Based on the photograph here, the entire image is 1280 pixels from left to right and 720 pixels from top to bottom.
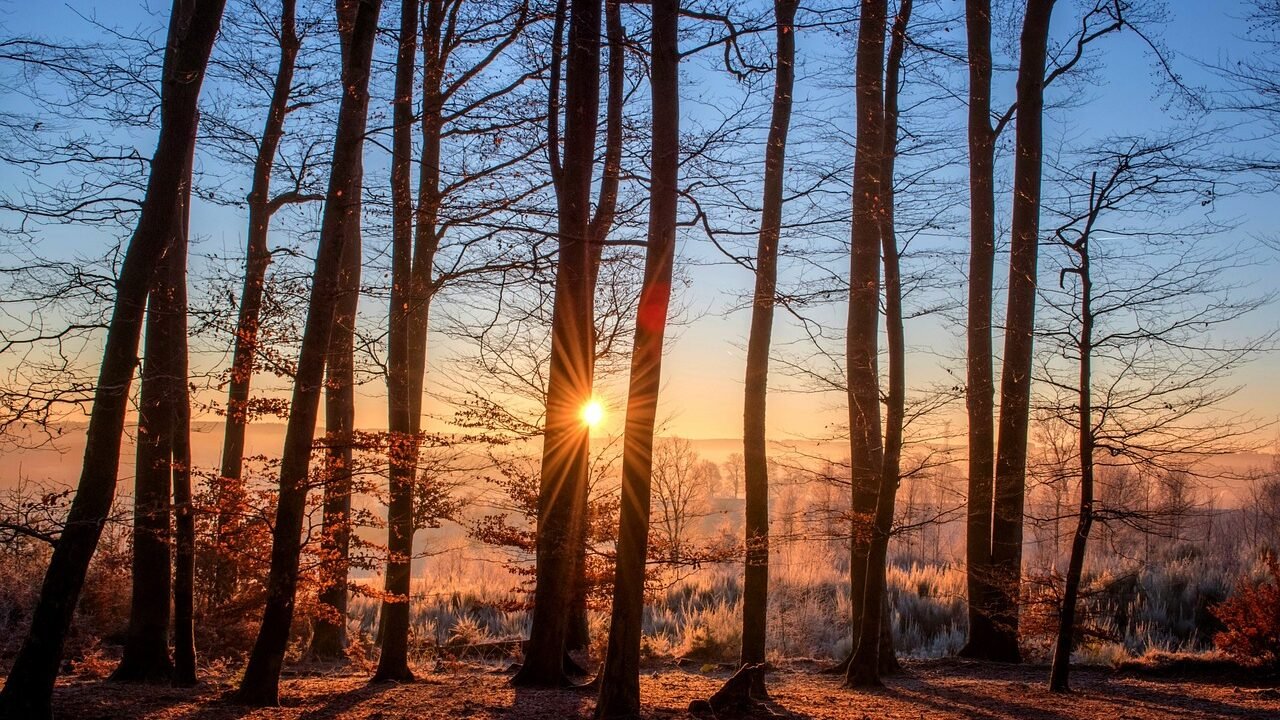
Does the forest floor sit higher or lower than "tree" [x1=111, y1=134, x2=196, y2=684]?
lower

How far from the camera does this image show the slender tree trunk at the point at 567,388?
838 cm

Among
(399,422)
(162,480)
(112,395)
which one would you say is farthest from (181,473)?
(399,422)

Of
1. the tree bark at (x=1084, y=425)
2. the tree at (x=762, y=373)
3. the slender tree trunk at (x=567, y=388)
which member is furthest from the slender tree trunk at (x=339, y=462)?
the tree bark at (x=1084, y=425)

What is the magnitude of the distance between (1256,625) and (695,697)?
7.17m

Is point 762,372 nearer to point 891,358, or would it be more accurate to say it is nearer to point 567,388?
point 891,358

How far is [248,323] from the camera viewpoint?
27.3 feet

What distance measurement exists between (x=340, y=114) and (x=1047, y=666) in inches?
445

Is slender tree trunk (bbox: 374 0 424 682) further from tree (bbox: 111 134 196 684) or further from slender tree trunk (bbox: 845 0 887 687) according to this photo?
slender tree trunk (bbox: 845 0 887 687)

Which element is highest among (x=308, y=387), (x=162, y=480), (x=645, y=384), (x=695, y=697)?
(x=645, y=384)

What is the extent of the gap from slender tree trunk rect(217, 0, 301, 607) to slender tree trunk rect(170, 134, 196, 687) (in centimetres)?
32

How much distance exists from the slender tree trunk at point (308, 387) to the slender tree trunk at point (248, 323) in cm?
96

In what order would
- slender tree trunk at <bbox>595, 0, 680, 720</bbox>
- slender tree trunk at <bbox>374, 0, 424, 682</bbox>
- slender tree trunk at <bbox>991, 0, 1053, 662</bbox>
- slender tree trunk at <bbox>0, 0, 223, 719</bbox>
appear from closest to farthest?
slender tree trunk at <bbox>0, 0, 223, 719</bbox> → slender tree trunk at <bbox>595, 0, 680, 720</bbox> → slender tree trunk at <bbox>374, 0, 424, 682</bbox> → slender tree trunk at <bbox>991, 0, 1053, 662</bbox>

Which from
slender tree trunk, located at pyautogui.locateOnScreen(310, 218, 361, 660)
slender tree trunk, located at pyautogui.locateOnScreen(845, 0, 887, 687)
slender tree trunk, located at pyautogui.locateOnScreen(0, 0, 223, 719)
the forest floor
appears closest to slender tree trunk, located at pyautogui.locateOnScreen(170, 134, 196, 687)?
the forest floor

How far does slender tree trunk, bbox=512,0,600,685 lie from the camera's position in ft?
27.5
